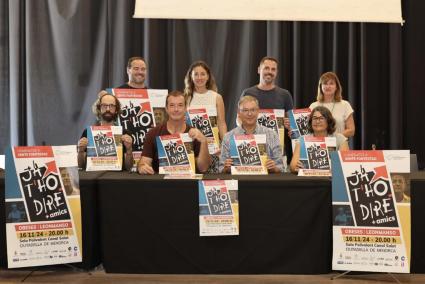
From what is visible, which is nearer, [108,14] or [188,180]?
[188,180]

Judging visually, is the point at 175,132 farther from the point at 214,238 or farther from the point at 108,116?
the point at 214,238

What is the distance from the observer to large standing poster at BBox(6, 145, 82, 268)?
10.0 feet

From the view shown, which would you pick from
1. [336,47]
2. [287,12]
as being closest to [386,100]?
[336,47]

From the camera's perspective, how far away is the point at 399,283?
3061mm

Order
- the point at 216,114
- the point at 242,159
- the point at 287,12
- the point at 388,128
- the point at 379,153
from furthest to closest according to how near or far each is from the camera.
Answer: the point at 388,128, the point at 287,12, the point at 216,114, the point at 242,159, the point at 379,153

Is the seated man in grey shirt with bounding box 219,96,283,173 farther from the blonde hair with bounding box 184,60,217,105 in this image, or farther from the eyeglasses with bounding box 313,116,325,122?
the blonde hair with bounding box 184,60,217,105

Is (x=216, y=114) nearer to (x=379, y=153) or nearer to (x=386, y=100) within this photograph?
(x=379, y=153)

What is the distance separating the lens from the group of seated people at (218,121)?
3463 millimetres

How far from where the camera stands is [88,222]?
321cm

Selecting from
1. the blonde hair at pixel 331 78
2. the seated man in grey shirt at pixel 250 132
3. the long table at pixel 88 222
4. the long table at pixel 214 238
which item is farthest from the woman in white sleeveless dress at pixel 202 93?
the long table at pixel 88 222

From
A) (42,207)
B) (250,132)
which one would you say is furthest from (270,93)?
(42,207)

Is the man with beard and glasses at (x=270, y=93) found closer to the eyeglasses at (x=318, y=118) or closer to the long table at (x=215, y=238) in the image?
the eyeglasses at (x=318, y=118)

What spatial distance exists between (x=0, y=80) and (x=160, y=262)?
329 cm

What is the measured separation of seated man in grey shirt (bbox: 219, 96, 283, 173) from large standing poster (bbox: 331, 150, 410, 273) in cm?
53
